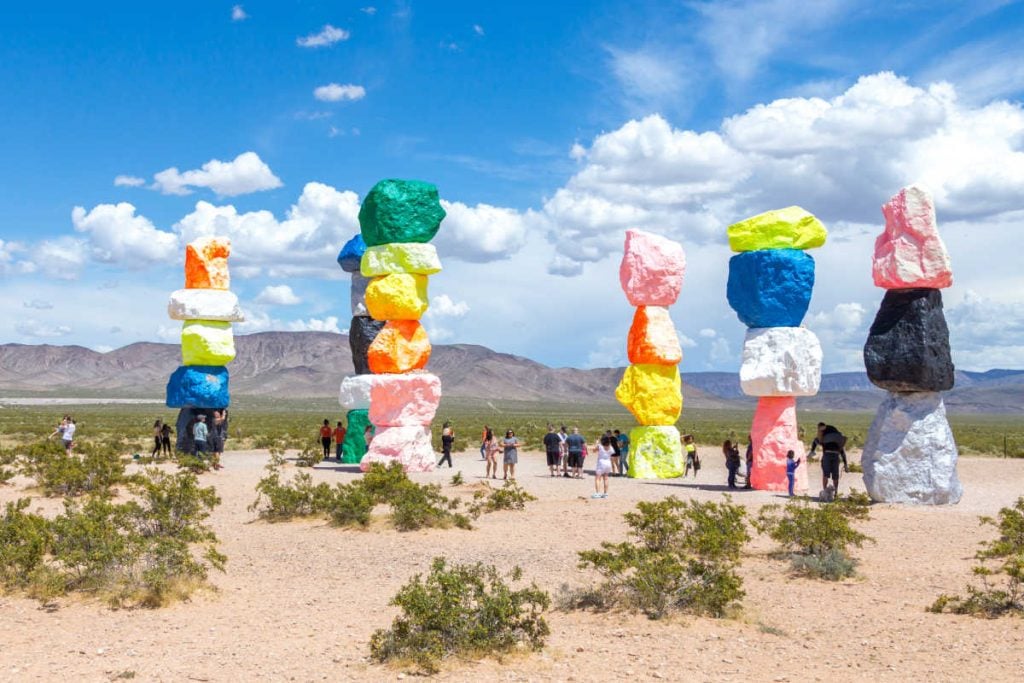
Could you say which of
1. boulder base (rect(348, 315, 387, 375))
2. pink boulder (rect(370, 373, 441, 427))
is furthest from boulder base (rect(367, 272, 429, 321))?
boulder base (rect(348, 315, 387, 375))

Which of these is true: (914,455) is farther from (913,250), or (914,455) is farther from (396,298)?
(396,298)

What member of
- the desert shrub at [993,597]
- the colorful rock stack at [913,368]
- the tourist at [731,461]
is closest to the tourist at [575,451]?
the tourist at [731,461]

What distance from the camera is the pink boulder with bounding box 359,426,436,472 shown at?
2080cm

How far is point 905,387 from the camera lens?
1553 centimetres

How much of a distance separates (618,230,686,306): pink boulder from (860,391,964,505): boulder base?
Answer: 642cm

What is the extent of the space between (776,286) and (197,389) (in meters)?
13.4

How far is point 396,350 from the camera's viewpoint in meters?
21.2

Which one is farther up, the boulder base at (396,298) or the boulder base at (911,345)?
the boulder base at (396,298)

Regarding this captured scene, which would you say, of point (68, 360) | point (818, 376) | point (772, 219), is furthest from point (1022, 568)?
point (68, 360)

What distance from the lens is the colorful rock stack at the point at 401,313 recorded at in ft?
68.5

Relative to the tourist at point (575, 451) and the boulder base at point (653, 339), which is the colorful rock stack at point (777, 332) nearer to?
the boulder base at point (653, 339)

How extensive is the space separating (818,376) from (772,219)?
331 cm

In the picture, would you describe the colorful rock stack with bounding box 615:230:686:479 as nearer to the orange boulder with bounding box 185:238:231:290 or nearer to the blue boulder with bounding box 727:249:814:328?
the blue boulder with bounding box 727:249:814:328

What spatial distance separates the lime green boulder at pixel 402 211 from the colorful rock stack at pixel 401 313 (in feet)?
0.08
